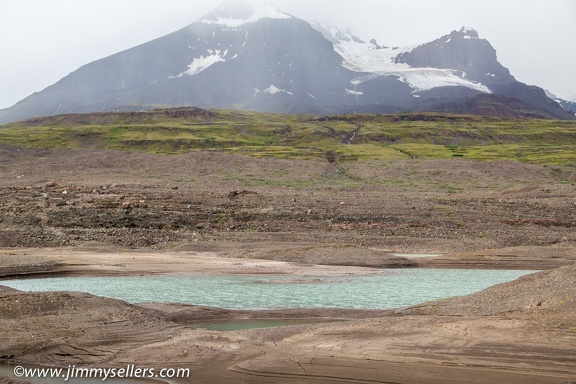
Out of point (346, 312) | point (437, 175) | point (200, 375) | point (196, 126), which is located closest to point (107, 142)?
point (196, 126)

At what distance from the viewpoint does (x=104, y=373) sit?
66.8 ft

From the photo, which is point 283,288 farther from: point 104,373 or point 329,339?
Result: point 104,373

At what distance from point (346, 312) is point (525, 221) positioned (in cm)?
4704

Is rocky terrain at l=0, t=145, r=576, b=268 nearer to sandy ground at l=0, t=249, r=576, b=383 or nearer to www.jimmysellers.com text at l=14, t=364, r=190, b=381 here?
sandy ground at l=0, t=249, r=576, b=383

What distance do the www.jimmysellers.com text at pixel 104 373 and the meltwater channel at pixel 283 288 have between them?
1273 cm

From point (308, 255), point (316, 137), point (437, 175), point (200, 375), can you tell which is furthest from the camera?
point (316, 137)

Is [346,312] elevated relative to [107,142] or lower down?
lower down

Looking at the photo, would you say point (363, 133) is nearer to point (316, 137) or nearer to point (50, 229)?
point (316, 137)

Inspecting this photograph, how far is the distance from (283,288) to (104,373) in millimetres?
19963

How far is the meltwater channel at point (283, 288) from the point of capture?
114 feet

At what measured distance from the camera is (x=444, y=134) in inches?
7160

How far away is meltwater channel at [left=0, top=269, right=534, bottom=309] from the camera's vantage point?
1373 inches
